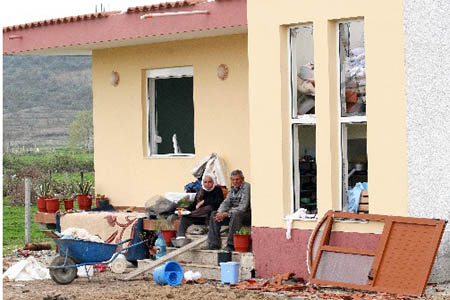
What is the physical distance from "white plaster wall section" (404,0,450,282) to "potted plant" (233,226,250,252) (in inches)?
97.0

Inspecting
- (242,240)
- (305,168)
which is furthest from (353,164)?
(242,240)

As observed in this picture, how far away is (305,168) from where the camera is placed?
1432cm

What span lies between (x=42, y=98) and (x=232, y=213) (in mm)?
53746

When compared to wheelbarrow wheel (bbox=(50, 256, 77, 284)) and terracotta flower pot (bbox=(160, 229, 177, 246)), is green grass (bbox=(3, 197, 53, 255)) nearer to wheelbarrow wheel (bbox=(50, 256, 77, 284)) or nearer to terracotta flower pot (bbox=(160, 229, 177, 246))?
terracotta flower pot (bbox=(160, 229, 177, 246))

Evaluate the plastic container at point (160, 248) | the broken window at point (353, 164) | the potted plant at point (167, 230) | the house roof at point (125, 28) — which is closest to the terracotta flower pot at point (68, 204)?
the house roof at point (125, 28)

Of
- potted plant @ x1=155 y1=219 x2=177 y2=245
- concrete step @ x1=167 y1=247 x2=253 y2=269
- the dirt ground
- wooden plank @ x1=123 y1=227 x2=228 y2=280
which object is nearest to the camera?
the dirt ground

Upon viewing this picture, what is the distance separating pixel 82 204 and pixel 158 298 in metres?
6.14

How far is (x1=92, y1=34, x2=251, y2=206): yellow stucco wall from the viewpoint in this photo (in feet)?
55.2

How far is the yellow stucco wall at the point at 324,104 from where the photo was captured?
13.2m

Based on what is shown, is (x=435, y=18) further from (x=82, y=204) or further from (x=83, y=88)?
Answer: (x=83, y=88)

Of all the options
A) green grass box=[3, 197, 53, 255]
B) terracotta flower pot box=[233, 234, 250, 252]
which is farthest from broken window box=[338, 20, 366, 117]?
green grass box=[3, 197, 53, 255]

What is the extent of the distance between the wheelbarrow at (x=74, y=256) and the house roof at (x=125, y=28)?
3382mm

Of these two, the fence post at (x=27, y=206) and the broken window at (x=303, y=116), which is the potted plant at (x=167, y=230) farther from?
the fence post at (x=27, y=206)

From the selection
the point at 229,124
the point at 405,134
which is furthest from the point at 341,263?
the point at 229,124
